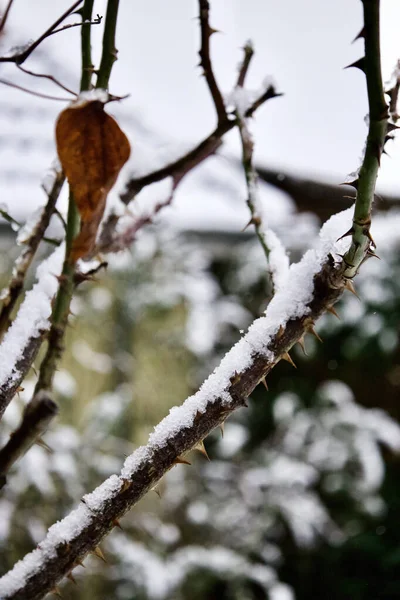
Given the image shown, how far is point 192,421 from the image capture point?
351 millimetres

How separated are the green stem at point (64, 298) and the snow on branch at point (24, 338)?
12mm

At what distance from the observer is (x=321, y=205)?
1834 millimetres

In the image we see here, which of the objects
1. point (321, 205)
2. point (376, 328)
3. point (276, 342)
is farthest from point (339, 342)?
point (276, 342)

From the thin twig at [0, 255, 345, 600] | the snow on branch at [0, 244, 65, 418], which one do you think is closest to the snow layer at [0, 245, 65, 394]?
the snow on branch at [0, 244, 65, 418]

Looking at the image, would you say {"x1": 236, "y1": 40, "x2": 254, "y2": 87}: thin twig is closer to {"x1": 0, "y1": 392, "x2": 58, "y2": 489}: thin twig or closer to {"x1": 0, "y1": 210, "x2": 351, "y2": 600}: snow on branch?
{"x1": 0, "y1": 210, "x2": 351, "y2": 600}: snow on branch

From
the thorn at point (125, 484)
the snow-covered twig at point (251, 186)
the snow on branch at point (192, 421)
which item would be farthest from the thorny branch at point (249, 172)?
the thorn at point (125, 484)

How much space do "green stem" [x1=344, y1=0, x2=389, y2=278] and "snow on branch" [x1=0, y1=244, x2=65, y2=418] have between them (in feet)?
0.68

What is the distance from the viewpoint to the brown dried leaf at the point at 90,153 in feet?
1.06

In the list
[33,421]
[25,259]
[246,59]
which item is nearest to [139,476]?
[33,421]

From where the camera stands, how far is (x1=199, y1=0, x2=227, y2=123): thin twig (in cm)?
51

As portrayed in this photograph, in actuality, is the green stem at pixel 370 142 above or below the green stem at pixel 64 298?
above

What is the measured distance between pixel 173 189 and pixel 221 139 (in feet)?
0.29

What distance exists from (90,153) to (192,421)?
0.19m

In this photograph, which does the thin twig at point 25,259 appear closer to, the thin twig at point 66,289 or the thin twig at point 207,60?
the thin twig at point 66,289
